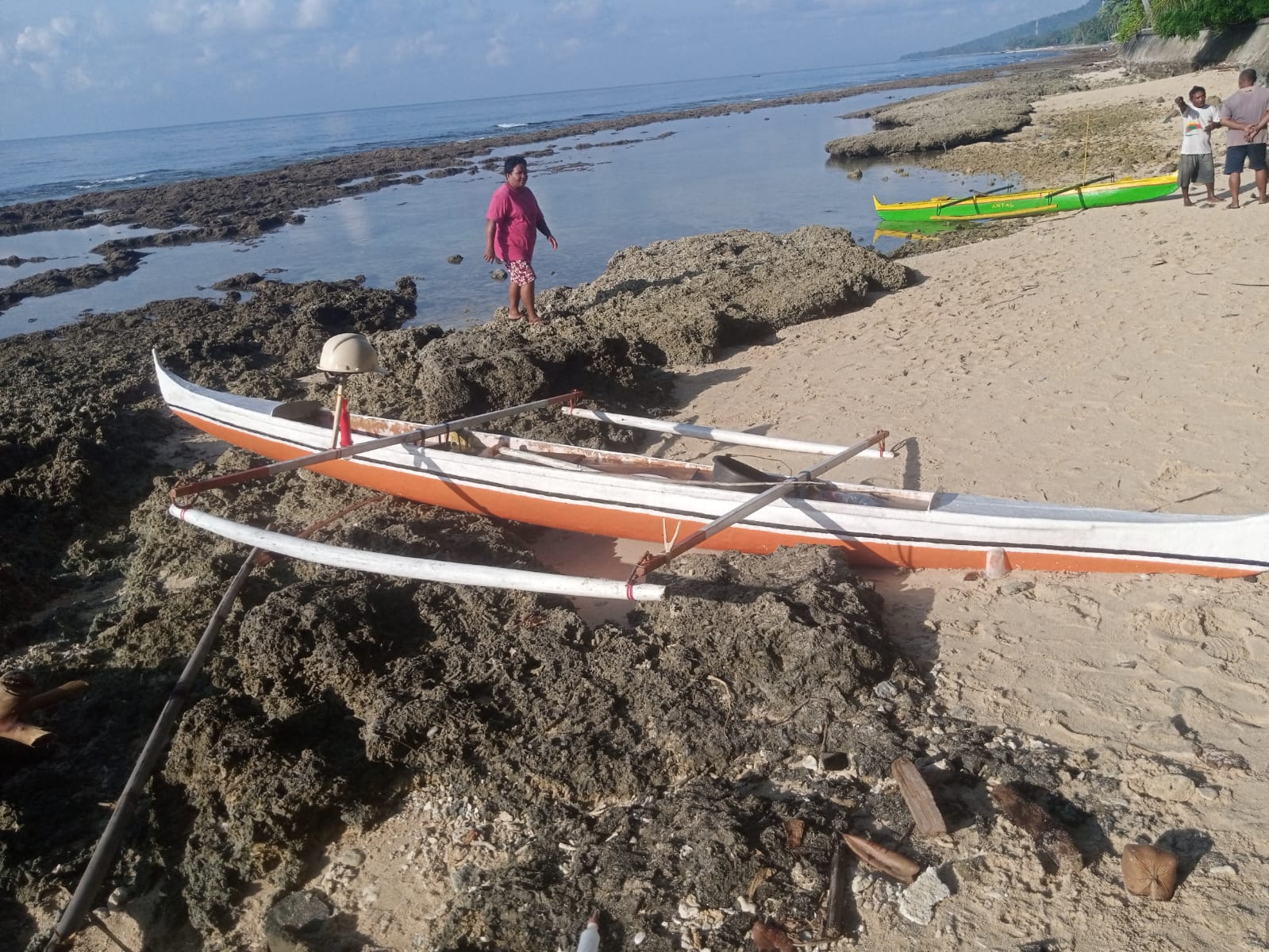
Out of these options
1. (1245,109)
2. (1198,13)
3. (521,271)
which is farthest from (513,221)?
(1198,13)

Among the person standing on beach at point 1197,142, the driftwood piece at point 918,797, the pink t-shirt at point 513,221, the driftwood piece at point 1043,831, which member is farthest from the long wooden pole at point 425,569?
the person standing on beach at point 1197,142

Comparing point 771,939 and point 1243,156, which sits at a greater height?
point 1243,156

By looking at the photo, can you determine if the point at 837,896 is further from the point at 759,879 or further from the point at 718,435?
the point at 718,435

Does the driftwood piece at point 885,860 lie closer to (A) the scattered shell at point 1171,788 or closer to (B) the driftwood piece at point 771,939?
(B) the driftwood piece at point 771,939

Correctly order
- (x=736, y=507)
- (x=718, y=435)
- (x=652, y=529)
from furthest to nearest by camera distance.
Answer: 1. (x=718, y=435)
2. (x=652, y=529)
3. (x=736, y=507)

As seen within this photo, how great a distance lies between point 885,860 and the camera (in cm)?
238

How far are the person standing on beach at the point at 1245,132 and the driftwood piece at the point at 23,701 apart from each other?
10.9m

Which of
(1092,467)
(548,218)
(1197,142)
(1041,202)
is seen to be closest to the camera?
(1092,467)

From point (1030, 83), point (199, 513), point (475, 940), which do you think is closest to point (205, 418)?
point (199, 513)

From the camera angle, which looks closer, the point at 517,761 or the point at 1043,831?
the point at 1043,831

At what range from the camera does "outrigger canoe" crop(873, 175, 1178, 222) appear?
10.2 m

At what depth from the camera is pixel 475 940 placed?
7.79 feet

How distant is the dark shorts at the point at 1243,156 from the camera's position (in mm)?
8789

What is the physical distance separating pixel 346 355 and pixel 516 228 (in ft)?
11.5
